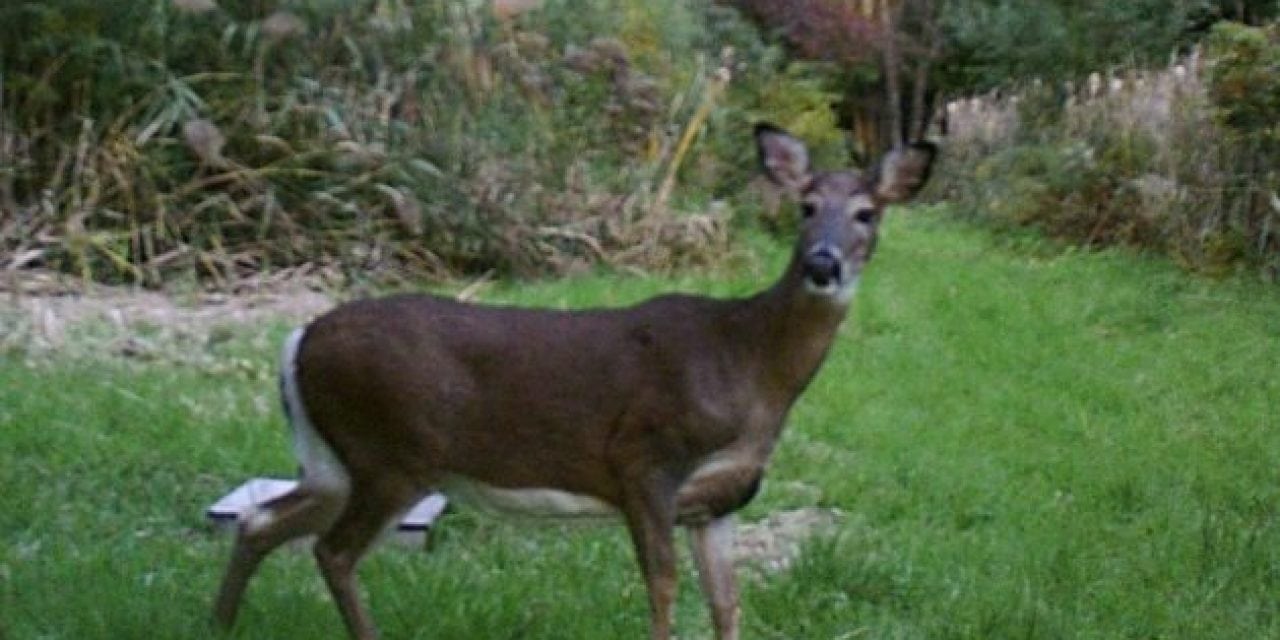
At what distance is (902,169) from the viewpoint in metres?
4.59

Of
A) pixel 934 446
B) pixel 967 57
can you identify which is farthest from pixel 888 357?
pixel 967 57

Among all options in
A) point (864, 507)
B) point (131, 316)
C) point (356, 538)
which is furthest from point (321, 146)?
point (356, 538)

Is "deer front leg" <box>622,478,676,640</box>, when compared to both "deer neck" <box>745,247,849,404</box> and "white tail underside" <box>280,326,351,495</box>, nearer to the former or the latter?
"deer neck" <box>745,247,849,404</box>

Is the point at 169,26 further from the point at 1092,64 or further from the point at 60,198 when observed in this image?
the point at 1092,64

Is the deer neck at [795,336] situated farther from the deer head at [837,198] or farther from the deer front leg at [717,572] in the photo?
the deer front leg at [717,572]

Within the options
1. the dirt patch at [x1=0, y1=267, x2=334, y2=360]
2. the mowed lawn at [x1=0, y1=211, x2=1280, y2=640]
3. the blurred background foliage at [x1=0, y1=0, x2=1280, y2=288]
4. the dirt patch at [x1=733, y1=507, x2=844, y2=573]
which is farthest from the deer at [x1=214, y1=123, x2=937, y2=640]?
the blurred background foliage at [x1=0, y1=0, x2=1280, y2=288]

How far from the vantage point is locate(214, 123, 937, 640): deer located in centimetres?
441

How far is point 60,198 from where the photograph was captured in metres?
10.2

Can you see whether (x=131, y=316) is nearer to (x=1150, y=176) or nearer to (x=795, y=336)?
(x=795, y=336)

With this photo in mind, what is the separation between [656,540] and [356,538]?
641 millimetres

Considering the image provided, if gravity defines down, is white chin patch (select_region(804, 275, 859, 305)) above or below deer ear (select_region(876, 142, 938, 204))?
below

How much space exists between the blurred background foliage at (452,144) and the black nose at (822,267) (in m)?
5.89

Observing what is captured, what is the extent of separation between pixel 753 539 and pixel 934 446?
143 centimetres

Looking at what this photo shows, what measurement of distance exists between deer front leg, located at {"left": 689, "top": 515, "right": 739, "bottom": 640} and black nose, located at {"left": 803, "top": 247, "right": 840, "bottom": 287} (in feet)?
1.94
